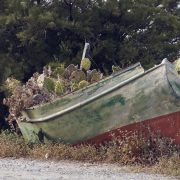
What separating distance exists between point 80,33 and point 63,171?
7113mm

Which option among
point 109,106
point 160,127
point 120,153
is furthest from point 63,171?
point 160,127

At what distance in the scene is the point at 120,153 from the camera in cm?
819

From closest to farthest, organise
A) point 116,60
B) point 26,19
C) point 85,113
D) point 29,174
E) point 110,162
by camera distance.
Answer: point 29,174, point 110,162, point 85,113, point 26,19, point 116,60

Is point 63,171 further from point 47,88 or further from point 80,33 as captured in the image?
point 80,33

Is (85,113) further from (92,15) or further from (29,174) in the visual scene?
(92,15)

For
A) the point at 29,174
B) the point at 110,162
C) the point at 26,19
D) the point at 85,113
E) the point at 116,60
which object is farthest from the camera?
the point at 116,60

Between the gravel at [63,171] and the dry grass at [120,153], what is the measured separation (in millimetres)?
292

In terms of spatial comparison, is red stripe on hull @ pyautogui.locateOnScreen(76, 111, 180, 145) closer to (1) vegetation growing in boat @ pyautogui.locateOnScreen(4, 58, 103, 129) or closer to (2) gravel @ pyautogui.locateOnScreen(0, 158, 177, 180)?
(2) gravel @ pyautogui.locateOnScreen(0, 158, 177, 180)

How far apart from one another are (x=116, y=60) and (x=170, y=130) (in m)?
5.98

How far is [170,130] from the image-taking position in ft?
27.8

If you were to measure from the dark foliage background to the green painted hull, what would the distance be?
4355 millimetres

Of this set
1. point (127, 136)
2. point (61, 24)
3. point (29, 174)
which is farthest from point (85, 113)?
point (61, 24)

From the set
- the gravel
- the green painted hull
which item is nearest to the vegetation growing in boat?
the green painted hull

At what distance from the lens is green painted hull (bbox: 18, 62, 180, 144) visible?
8492mm
